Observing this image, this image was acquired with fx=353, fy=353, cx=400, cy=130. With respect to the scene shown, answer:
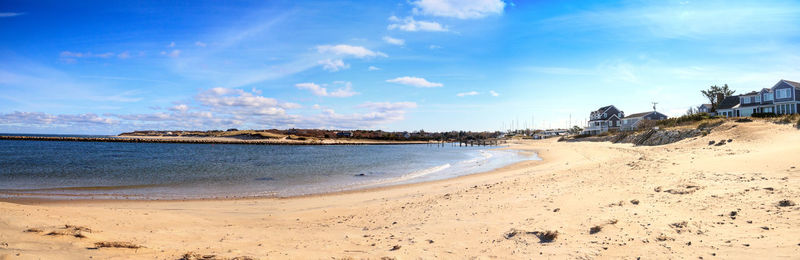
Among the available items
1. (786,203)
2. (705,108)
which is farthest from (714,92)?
(786,203)

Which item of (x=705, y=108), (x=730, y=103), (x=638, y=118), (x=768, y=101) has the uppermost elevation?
(x=705, y=108)

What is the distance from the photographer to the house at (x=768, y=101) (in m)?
40.6

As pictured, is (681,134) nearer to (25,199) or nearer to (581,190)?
(581,190)

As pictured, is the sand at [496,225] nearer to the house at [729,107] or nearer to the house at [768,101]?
the house at [768,101]

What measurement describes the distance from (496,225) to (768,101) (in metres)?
58.0

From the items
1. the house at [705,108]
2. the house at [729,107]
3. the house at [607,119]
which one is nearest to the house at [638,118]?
the house at [607,119]

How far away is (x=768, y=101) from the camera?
44.5 metres

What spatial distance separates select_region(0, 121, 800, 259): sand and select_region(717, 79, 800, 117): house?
4277 centimetres

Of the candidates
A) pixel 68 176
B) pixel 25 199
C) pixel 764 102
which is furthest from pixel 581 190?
pixel 764 102

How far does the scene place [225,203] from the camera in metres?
13.6

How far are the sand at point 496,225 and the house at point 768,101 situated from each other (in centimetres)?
4277

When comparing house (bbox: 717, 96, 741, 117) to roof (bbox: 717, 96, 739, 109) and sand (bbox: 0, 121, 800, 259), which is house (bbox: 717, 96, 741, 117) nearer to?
roof (bbox: 717, 96, 739, 109)

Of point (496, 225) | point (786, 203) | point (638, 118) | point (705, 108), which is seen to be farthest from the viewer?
point (638, 118)

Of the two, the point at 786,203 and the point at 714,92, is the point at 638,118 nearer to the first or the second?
the point at 714,92
